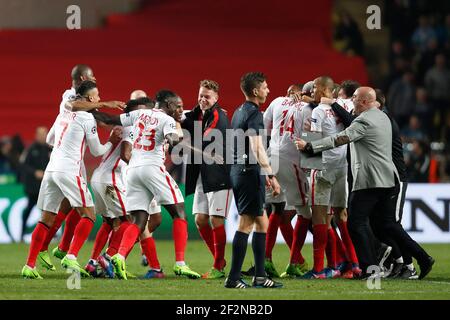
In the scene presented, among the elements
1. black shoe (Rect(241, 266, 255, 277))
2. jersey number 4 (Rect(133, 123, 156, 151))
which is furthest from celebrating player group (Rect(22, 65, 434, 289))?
black shoe (Rect(241, 266, 255, 277))

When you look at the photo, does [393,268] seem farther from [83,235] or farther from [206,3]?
[206,3]

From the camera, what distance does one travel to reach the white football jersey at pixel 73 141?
13.2 m

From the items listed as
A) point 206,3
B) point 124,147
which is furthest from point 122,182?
point 206,3

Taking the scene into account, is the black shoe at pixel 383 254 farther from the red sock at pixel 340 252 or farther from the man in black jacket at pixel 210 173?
the man in black jacket at pixel 210 173

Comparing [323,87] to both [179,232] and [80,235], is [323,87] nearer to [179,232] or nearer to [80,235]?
[179,232]

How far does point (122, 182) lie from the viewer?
13.8 m

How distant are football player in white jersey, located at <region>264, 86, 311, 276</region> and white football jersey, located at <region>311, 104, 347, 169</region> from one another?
1.31ft

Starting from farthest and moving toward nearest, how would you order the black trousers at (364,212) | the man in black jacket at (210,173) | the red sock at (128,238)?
the man in black jacket at (210,173) < the black trousers at (364,212) < the red sock at (128,238)

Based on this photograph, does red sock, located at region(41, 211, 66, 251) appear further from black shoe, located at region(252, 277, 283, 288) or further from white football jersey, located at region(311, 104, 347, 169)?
white football jersey, located at region(311, 104, 347, 169)

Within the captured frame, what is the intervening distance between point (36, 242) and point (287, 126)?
3100mm

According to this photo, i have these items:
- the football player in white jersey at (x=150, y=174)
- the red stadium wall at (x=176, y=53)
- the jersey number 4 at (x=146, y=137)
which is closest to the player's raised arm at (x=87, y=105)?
the football player in white jersey at (x=150, y=174)

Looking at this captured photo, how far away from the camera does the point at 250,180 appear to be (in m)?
11.6

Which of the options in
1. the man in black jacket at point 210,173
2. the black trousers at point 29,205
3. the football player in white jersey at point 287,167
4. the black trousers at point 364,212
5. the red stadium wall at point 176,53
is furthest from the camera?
the red stadium wall at point 176,53

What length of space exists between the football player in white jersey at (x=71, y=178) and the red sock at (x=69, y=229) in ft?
1.82
